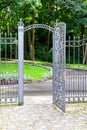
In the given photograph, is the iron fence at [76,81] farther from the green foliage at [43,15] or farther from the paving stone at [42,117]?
the green foliage at [43,15]

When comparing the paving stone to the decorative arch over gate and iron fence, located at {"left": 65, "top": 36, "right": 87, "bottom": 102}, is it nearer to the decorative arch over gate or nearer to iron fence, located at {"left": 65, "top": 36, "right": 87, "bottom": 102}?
the decorative arch over gate

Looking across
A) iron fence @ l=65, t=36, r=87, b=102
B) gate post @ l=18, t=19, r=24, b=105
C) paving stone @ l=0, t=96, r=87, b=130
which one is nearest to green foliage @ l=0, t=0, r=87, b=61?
iron fence @ l=65, t=36, r=87, b=102

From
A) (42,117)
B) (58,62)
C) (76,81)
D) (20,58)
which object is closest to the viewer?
(42,117)

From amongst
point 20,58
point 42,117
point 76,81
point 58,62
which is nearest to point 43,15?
point 76,81

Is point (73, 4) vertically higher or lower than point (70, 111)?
higher

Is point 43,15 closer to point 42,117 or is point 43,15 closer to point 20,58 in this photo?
point 20,58

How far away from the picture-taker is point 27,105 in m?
12.7

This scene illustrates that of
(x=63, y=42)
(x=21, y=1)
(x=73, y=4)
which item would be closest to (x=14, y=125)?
(x=63, y=42)

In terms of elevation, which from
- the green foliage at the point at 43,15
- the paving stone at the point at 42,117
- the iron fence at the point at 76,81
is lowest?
the paving stone at the point at 42,117

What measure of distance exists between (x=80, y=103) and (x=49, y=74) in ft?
30.4

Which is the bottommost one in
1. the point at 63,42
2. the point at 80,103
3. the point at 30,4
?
the point at 80,103

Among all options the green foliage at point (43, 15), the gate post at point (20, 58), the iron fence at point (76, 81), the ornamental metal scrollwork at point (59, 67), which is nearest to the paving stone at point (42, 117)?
the ornamental metal scrollwork at point (59, 67)

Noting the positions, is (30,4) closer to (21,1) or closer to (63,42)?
(21,1)

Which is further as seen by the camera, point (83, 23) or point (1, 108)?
point (83, 23)
